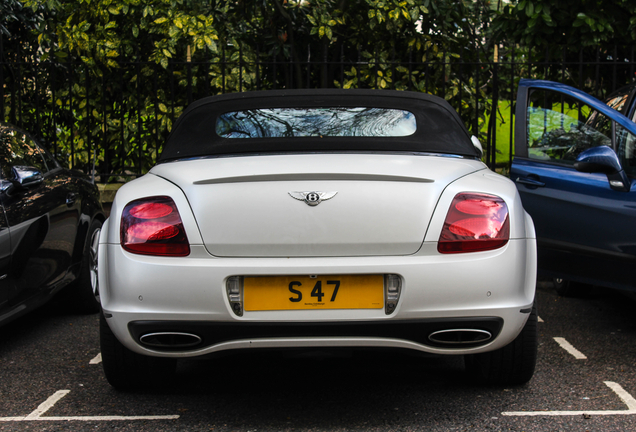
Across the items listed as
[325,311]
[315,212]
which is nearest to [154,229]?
[315,212]

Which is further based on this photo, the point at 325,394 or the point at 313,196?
the point at 325,394

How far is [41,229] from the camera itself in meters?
4.13

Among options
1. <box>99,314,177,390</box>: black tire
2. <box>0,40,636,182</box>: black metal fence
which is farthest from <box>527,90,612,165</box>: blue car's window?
<box>0,40,636,182</box>: black metal fence

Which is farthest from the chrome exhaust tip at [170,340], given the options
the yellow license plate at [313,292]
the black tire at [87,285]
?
the black tire at [87,285]

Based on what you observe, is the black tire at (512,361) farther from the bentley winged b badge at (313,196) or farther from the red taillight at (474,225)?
the bentley winged b badge at (313,196)

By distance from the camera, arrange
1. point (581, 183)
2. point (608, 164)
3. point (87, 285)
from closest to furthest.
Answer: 1. point (608, 164)
2. point (581, 183)
3. point (87, 285)

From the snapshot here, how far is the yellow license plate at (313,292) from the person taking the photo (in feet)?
8.38

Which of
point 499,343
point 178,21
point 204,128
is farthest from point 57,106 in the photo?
point 499,343

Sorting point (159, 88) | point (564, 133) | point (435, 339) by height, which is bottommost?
point (435, 339)

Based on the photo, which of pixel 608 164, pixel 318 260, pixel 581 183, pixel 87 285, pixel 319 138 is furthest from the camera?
pixel 87 285

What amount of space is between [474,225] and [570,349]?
179 centimetres

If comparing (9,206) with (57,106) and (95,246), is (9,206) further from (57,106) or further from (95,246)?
(57,106)

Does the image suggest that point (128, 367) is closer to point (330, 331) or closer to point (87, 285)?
point (330, 331)

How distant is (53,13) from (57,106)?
1.14m
